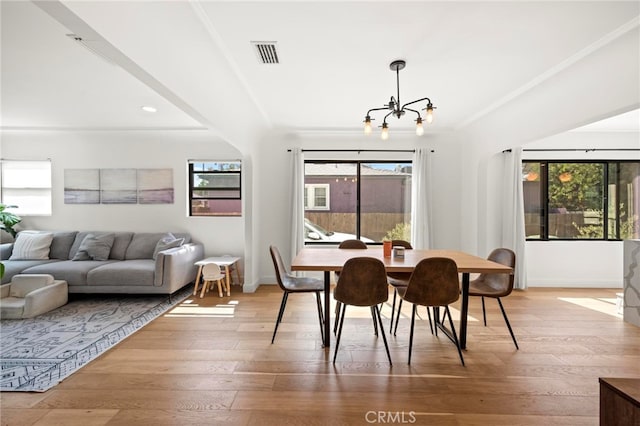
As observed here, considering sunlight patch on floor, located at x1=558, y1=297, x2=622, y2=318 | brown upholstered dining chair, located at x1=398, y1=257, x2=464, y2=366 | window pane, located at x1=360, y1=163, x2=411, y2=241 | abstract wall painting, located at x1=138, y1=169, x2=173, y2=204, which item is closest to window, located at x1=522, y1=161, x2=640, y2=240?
sunlight patch on floor, located at x1=558, y1=297, x2=622, y2=318

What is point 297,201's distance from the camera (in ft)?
15.4

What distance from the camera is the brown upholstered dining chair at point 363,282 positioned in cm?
230

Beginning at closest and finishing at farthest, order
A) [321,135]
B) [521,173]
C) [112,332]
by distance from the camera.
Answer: [112,332], [521,173], [321,135]

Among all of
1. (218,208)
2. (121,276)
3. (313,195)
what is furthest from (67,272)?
(313,195)

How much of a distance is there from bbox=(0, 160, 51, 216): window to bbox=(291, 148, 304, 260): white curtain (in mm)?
4185

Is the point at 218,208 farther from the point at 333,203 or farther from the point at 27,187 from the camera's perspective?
the point at 27,187

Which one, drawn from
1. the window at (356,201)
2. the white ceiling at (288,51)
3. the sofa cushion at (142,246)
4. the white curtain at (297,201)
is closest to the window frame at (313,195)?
the window at (356,201)

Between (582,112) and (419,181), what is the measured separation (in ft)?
7.33

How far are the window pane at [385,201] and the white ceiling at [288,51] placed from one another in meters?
1.47

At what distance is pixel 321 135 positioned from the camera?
15.8 feet

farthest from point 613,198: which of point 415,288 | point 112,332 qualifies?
point 112,332

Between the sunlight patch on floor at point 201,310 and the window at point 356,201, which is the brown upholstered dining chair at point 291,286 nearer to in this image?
the sunlight patch on floor at point 201,310

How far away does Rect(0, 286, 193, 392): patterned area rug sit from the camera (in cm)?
220

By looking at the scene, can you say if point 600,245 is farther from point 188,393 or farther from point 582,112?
point 188,393
